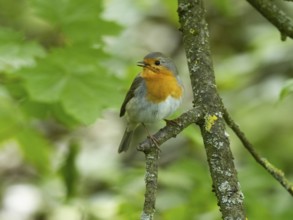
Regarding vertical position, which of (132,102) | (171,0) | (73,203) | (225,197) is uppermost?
(171,0)

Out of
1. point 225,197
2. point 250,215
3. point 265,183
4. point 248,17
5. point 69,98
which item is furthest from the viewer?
point 248,17

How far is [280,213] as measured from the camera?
12.4ft

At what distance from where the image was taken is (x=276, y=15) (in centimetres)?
262

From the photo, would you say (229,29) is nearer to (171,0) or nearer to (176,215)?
(171,0)

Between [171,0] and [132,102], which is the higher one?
[171,0]

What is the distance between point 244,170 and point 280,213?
0.42m

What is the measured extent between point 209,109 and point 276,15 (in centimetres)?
74

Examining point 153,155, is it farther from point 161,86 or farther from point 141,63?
point 141,63

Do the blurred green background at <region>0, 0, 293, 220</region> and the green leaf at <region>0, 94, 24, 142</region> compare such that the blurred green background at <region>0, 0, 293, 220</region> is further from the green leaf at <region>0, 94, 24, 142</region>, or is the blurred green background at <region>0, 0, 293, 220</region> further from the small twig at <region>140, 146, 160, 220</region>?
the small twig at <region>140, 146, 160, 220</region>

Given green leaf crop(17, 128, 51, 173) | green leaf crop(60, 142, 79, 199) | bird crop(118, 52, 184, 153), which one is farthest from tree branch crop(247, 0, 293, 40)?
green leaf crop(17, 128, 51, 173)

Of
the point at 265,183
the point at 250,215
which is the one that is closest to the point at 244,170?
the point at 265,183

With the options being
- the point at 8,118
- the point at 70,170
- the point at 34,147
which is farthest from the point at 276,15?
the point at 34,147

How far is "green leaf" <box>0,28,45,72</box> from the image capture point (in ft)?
9.88

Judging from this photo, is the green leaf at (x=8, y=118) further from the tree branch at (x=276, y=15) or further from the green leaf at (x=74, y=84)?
the tree branch at (x=276, y=15)
